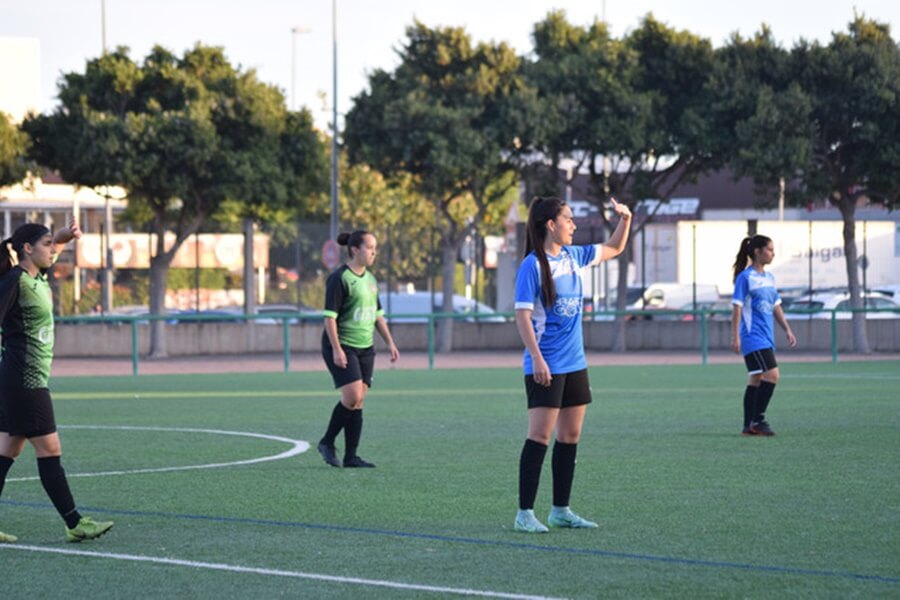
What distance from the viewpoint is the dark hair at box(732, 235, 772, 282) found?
15242mm

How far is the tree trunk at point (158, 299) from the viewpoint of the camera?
37812mm

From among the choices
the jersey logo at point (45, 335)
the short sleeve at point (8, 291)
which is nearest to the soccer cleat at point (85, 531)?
the jersey logo at point (45, 335)

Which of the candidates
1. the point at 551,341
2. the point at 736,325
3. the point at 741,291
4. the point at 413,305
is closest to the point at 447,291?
the point at 413,305

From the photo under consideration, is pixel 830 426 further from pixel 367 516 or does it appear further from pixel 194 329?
pixel 194 329

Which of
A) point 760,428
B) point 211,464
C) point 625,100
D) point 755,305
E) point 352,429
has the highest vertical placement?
point 625,100

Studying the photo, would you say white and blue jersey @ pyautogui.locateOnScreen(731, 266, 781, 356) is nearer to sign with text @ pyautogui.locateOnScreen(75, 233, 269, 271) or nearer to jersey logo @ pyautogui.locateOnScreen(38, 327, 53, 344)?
jersey logo @ pyautogui.locateOnScreen(38, 327, 53, 344)

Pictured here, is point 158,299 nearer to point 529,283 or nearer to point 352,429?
point 352,429

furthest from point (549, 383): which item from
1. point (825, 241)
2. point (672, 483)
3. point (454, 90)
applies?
point (825, 241)

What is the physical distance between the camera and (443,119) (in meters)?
37.0

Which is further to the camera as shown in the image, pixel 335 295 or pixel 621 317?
pixel 621 317

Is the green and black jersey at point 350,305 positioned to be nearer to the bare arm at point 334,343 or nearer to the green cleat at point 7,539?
the bare arm at point 334,343

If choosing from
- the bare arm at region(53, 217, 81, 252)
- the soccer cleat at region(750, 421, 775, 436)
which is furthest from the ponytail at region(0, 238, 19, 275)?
the soccer cleat at region(750, 421, 775, 436)

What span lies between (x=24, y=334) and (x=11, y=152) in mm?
28056

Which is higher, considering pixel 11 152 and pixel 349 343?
pixel 11 152
